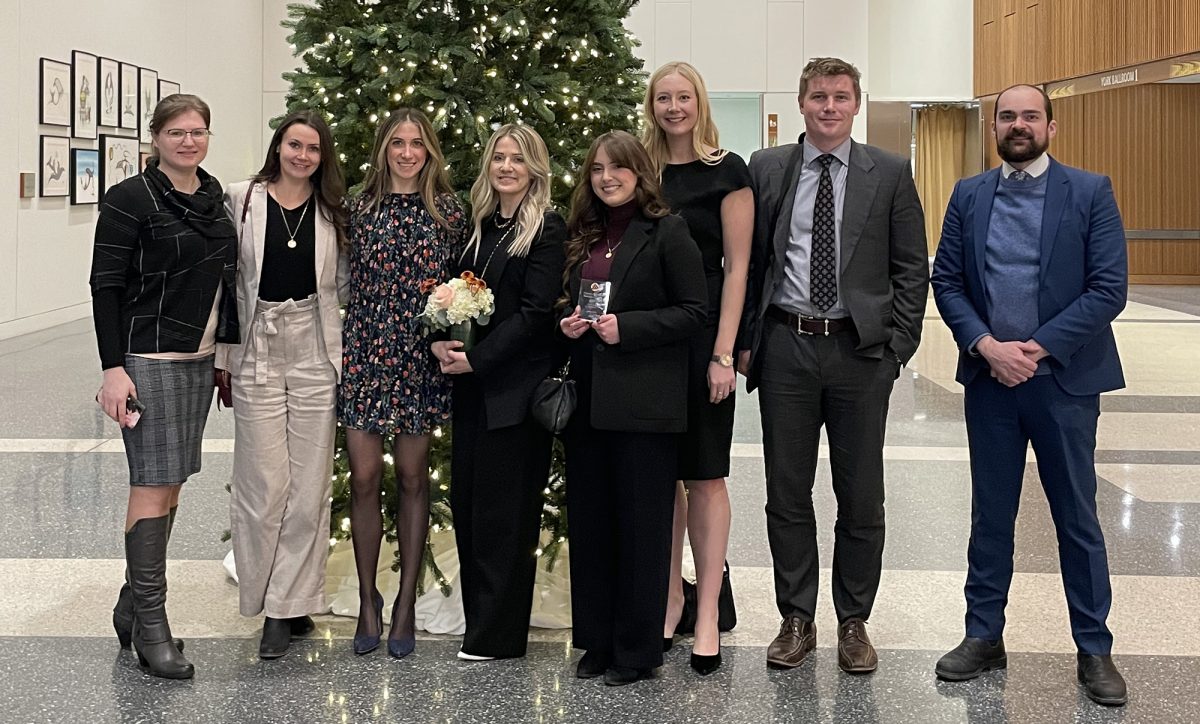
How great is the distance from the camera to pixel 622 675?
368 cm

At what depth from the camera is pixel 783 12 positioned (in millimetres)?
20188

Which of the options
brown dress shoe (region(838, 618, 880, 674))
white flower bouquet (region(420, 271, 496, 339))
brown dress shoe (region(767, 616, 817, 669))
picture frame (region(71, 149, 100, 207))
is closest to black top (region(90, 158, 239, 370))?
white flower bouquet (region(420, 271, 496, 339))

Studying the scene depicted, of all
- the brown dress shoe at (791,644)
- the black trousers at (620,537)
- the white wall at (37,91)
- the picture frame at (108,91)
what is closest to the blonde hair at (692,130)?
the black trousers at (620,537)

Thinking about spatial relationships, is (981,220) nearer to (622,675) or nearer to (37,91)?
(622,675)

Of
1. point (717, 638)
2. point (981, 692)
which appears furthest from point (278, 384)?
point (981, 692)

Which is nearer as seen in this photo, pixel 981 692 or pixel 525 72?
pixel 981 692

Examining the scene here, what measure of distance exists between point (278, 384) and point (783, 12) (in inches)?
706

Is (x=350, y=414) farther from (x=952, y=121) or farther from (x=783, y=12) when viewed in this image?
(x=952, y=121)

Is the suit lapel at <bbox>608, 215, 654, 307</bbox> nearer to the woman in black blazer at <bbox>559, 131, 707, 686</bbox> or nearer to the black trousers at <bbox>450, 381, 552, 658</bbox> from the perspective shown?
the woman in black blazer at <bbox>559, 131, 707, 686</bbox>

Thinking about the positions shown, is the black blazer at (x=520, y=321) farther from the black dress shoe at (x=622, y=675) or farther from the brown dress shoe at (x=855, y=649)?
the brown dress shoe at (x=855, y=649)

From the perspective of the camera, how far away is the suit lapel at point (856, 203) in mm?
3686

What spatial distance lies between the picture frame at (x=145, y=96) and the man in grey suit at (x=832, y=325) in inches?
539

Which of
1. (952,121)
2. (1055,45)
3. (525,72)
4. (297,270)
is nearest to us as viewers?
(297,270)

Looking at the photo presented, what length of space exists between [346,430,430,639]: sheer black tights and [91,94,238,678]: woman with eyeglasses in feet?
1.72
